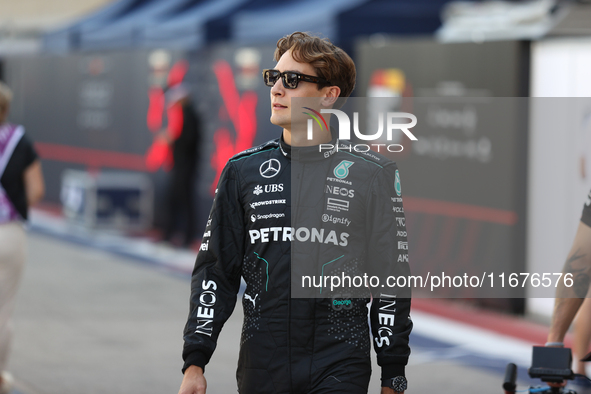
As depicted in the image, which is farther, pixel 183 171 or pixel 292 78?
pixel 183 171

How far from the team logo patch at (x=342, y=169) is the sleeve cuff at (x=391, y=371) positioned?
0.65 meters

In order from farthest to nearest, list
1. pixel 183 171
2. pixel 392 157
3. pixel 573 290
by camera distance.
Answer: pixel 183 171 → pixel 392 157 → pixel 573 290

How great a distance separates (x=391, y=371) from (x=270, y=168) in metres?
0.80

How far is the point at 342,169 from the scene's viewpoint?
10.7ft

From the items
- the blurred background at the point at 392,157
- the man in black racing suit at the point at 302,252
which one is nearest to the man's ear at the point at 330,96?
the man in black racing suit at the point at 302,252

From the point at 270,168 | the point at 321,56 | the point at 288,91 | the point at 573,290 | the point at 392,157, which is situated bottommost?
the point at 573,290

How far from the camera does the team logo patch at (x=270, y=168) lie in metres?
3.30

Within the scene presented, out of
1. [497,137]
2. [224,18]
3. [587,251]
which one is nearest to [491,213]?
[497,137]

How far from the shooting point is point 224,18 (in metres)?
15.0

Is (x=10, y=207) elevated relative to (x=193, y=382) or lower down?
elevated

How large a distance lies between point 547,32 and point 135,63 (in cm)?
896

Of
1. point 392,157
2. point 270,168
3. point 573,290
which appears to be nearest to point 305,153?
point 270,168

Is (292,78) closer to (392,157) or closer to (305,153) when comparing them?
(305,153)

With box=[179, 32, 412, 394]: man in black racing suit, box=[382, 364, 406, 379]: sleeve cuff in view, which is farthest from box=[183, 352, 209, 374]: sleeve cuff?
box=[382, 364, 406, 379]: sleeve cuff
